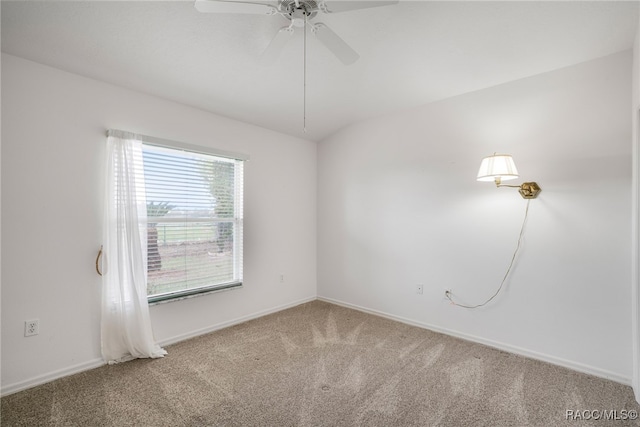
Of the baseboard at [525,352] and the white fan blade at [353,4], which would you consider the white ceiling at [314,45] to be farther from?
the baseboard at [525,352]

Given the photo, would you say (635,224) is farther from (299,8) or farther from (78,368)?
(78,368)

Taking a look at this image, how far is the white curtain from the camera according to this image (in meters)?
2.51

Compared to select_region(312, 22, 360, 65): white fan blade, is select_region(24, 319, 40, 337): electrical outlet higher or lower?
lower

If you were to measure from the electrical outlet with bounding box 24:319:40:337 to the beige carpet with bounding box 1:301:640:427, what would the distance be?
39cm

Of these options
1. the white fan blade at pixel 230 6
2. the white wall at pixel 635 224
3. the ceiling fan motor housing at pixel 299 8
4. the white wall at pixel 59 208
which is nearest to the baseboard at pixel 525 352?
the white wall at pixel 635 224

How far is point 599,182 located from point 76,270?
4.28 meters

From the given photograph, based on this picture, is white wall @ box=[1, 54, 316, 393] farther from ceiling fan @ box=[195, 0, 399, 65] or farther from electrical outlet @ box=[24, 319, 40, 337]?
ceiling fan @ box=[195, 0, 399, 65]

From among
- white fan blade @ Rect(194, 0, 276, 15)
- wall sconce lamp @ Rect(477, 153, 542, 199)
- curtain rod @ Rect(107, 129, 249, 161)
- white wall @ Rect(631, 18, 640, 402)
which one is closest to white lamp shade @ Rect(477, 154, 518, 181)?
wall sconce lamp @ Rect(477, 153, 542, 199)

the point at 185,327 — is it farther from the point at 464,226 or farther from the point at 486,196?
the point at 486,196

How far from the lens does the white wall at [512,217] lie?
7.66ft

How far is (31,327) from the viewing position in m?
2.21

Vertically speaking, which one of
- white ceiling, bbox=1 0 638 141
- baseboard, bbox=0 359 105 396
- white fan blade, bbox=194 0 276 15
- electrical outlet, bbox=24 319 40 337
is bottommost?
baseboard, bbox=0 359 105 396

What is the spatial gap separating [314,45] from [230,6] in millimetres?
985

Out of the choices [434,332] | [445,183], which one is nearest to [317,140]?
[445,183]
